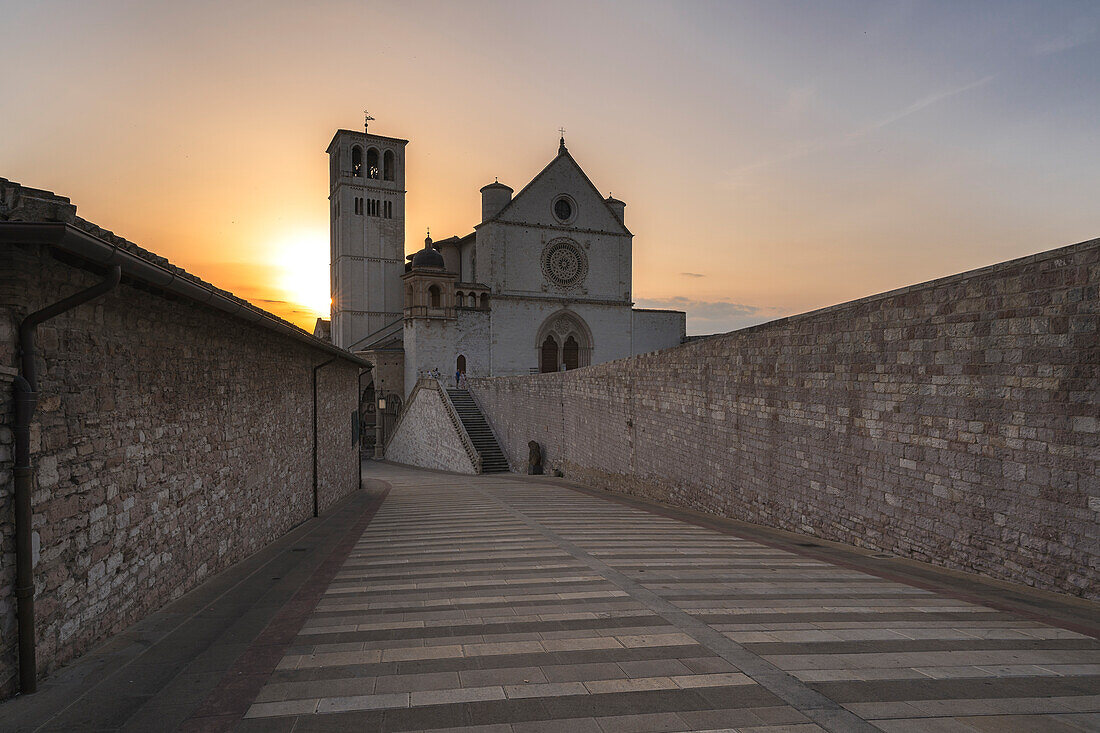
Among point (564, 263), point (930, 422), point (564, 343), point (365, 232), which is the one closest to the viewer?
point (930, 422)

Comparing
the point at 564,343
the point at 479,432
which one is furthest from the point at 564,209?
the point at 479,432

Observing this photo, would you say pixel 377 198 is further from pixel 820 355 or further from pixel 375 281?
pixel 820 355

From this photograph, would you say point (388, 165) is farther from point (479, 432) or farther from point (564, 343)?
point (479, 432)

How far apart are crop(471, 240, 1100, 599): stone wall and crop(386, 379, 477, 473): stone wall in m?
17.5

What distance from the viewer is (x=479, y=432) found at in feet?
98.8

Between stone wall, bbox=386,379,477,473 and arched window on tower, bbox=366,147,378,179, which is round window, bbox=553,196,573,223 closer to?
arched window on tower, bbox=366,147,378,179

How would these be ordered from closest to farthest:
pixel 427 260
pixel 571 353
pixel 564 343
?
pixel 427 260, pixel 564 343, pixel 571 353

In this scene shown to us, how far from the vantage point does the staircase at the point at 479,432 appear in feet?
90.6

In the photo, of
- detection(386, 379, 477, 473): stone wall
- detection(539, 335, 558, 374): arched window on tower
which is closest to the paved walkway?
detection(386, 379, 477, 473): stone wall

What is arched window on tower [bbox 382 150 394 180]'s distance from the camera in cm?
4919

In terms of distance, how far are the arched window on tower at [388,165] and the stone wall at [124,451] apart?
143ft

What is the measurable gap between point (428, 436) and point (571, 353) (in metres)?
15.7

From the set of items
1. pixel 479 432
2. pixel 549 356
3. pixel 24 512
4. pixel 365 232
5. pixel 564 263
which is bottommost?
pixel 479 432

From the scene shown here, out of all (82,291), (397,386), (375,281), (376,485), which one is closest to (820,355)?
(82,291)
